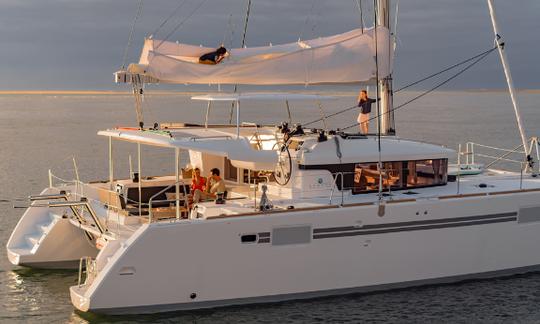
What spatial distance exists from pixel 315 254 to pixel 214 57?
14.4 ft

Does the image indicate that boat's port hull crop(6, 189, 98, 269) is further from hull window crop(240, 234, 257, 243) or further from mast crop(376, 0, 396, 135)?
mast crop(376, 0, 396, 135)

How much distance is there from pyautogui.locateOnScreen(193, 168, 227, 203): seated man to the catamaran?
13 centimetres

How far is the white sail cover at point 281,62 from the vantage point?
15.1 m

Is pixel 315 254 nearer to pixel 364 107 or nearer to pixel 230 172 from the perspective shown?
pixel 230 172

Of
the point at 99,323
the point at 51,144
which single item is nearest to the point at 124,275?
the point at 99,323

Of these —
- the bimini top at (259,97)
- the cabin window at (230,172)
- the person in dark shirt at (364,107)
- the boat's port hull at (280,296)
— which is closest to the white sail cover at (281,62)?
the bimini top at (259,97)

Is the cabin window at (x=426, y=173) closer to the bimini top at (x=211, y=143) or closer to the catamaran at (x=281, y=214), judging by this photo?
the catamaran at (x=281, y=214)

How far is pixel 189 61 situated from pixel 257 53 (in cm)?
→ 141

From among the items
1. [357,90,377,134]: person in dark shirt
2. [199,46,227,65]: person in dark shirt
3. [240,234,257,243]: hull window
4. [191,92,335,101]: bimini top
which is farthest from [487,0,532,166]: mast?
[240,234,257,243]: hull window

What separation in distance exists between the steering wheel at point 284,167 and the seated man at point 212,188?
1.04 m

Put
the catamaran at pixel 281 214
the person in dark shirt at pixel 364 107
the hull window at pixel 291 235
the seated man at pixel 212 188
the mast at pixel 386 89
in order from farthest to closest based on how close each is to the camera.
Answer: the person in dark shirt at pixel 364 107 < the mast at pixel 386 89 < the seated man at pixel 212 188 < the hull window at pixel 291 235 < the catamaran at pixel 281 214

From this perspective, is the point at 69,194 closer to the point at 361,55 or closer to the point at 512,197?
the point at 361,55

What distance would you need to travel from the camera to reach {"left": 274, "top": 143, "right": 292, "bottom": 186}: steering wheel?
14.4 metres

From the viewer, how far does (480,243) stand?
15.1m
